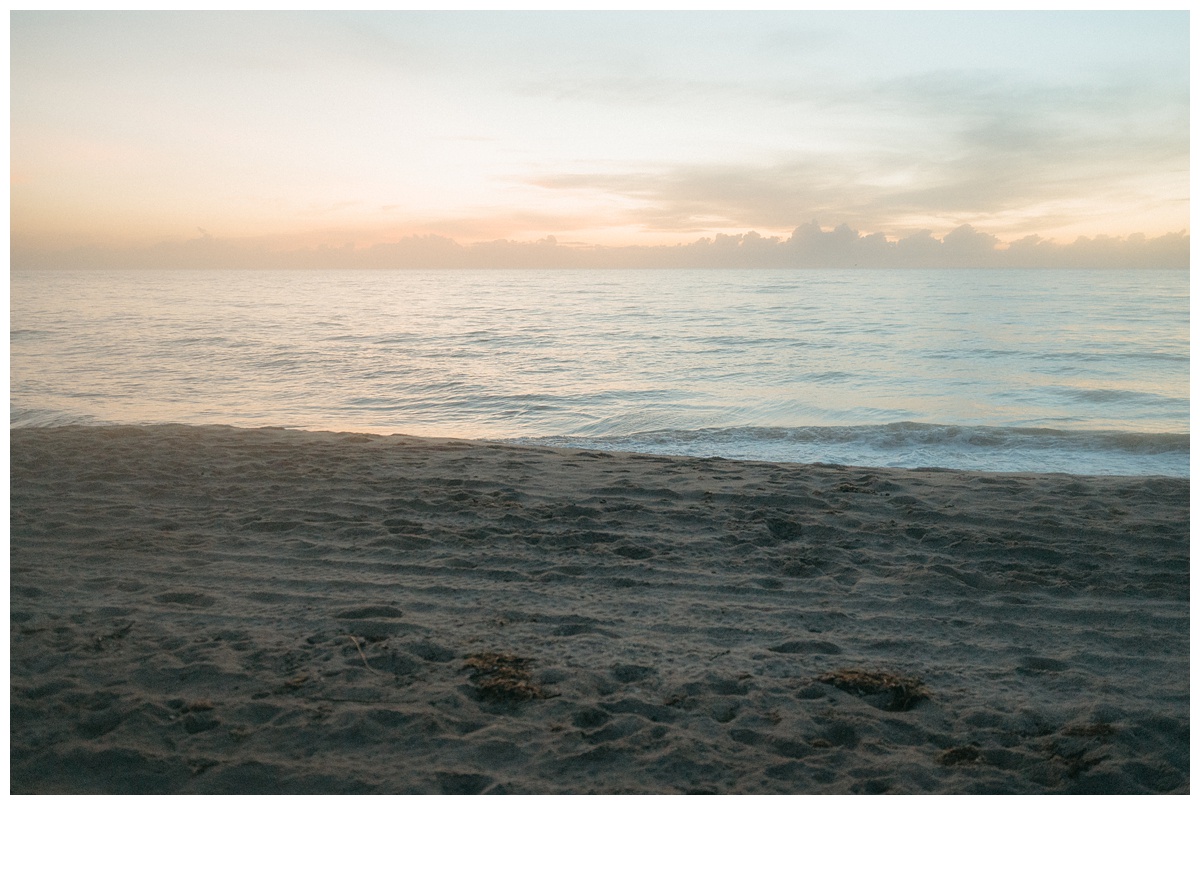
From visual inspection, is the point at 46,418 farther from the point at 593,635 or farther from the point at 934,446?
the point at 934,446

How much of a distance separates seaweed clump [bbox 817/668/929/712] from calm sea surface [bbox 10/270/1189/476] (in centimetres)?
623

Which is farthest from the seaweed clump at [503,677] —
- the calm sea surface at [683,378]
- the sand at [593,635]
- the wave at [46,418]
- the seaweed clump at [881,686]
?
the wave at [46,418]

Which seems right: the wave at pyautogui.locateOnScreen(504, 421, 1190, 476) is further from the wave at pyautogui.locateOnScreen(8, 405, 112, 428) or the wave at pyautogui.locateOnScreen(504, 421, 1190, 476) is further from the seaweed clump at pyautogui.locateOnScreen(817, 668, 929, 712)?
the wave at pyautogui.locateOnScreen(8, 405, 112, 428)

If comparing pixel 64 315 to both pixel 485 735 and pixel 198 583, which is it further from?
pixel 485 735

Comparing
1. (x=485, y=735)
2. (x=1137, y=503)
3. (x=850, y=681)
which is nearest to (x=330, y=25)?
(x=485, y=735)

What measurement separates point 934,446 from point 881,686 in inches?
298

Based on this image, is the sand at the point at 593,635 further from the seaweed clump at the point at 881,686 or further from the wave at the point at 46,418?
the wave at the point at 46,418

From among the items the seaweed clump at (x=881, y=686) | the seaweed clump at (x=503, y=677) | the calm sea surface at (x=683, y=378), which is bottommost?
the seaweed clump at (x=881, y=686)

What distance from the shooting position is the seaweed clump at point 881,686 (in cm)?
325

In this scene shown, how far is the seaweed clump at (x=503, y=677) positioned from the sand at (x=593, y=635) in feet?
0.05

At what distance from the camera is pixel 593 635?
3.82 meters

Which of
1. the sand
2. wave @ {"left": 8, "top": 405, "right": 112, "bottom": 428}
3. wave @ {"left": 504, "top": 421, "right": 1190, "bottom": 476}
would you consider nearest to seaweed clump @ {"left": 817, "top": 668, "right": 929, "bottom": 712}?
the sand

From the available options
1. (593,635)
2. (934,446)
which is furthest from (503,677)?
(934,446)

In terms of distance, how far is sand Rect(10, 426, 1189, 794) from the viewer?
2812 millimetres
